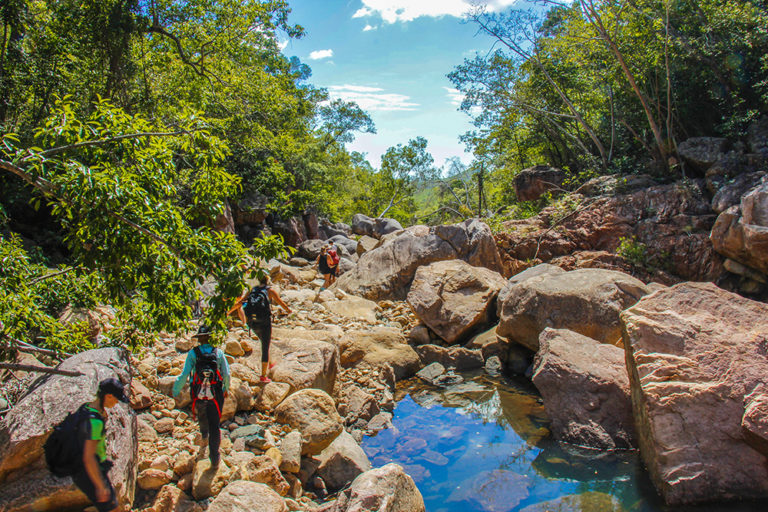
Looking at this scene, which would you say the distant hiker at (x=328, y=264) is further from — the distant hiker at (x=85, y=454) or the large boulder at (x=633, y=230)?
the distant hiker at (x=85, y=454)

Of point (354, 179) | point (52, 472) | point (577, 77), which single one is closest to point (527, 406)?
point (52, 472)

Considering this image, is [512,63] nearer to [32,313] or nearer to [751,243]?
[751,243]

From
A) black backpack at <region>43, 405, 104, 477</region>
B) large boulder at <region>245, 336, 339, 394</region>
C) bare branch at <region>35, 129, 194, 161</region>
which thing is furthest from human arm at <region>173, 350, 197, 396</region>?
bare branch at <region>35, 129, 194, 161</region>

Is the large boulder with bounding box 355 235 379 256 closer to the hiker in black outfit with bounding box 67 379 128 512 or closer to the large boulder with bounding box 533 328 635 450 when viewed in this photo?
the large boulder with bounding box 533 328 635 450

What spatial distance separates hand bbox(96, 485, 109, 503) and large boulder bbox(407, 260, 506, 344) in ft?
25.3

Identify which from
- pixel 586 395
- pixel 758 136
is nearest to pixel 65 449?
pixel 586 395

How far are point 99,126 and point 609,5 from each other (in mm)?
15974

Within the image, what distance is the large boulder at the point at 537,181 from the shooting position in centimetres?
Result: 1834

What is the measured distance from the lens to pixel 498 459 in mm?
6188

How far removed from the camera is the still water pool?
511cm

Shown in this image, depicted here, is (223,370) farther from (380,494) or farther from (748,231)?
(748,231)

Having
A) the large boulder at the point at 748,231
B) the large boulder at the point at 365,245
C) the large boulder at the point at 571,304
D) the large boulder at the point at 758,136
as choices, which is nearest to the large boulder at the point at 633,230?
the large boulder at the point at 748,231

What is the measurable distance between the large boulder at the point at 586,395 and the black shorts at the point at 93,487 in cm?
546

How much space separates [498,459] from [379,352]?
132 inches
